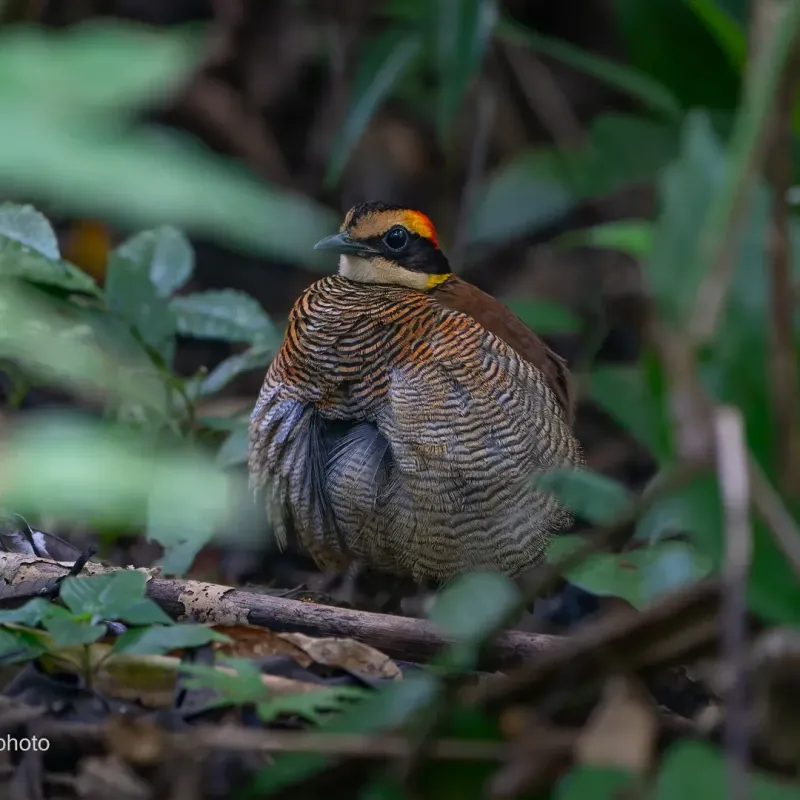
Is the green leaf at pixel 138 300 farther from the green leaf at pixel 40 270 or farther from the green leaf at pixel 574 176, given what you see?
the green leaf at pixel 574 176

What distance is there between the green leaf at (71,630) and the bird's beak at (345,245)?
7.24 feet

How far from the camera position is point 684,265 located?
1.65 m

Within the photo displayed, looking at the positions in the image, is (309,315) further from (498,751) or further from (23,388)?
(498,751)

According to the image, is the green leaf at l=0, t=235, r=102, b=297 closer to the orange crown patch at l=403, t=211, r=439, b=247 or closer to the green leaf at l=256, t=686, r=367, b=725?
the orange crown patch at l=403, t=211, r=439, b=247

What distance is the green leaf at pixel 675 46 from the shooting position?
21.8 ft

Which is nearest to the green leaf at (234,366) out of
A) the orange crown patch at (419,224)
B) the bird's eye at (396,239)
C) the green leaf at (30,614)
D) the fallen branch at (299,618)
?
the bird's eye at (396,239)

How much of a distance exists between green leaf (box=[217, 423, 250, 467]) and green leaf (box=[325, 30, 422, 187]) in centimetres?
149

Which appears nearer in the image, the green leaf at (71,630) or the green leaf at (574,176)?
the green leaf at (71,630)

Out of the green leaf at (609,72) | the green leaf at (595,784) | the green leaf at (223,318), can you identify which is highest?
the green leaf at (609,72)

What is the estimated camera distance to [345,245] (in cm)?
437

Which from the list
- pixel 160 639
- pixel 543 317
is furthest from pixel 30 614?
pixel 543 317

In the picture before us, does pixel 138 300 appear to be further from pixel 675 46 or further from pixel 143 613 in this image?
pixel 675 46

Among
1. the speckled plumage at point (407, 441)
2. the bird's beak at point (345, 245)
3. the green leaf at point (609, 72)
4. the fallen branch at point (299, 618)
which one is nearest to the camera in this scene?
the fallen branch at point (299, 618)

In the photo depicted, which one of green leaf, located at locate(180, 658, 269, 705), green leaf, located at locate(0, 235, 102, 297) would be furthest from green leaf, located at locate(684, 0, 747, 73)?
green leaf, located at locate(180, 658, 269, 705)
